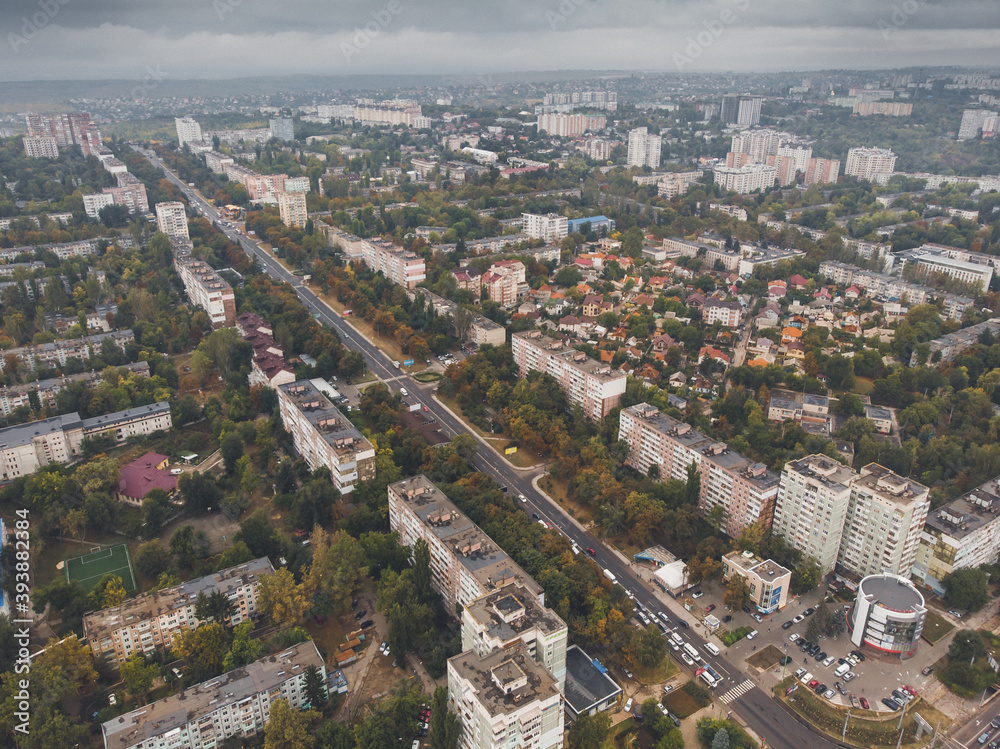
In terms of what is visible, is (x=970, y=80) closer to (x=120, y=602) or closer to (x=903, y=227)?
(x=903, y=227)

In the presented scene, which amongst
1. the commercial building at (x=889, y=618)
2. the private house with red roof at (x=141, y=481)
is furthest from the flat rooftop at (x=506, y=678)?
the private house with red roof at (x=141, y=481)

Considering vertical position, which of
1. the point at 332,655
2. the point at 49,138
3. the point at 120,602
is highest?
the point at 49,138

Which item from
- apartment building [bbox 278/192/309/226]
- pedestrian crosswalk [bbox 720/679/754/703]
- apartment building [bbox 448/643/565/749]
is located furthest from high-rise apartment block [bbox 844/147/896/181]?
apartment building [bbox 448/643/565/749]

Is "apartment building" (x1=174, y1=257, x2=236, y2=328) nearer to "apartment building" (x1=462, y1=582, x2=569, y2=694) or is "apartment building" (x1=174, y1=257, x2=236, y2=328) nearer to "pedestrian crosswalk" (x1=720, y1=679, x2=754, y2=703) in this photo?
"apartment building" (x1=462, y1=582, x2=569, y2=694)

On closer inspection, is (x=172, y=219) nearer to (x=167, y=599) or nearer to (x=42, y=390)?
(x=42, y=390)

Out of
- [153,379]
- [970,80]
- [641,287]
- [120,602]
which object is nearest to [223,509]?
[120,602]

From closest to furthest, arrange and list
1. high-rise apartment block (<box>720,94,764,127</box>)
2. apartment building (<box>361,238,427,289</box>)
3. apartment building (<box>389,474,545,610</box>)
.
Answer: apartment building (<box>389,474,545,610</box>), apartment building (<box>361,238,427,289</box>), high-rise apartment block (<box>720,94,764,127</box>)
